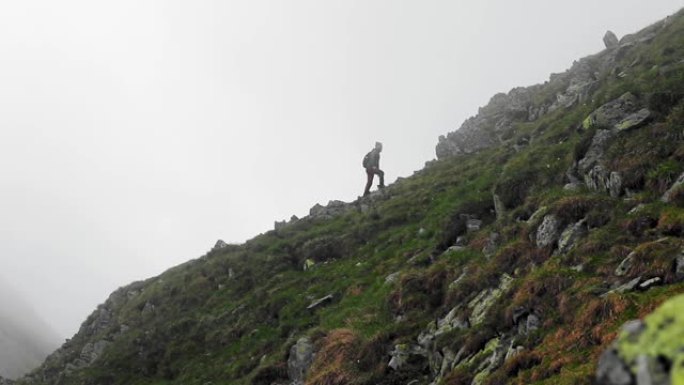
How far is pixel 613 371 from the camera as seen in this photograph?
18.6ft

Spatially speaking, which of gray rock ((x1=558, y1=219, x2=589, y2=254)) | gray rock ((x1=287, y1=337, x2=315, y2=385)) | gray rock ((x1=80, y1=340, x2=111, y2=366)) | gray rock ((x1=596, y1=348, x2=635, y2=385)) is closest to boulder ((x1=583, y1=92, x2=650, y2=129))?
gray rock ((x1=558, y1=219, x2=589, y2=254))

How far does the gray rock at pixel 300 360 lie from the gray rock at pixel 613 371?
21.5m

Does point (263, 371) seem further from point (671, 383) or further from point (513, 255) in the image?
point (671, 383)

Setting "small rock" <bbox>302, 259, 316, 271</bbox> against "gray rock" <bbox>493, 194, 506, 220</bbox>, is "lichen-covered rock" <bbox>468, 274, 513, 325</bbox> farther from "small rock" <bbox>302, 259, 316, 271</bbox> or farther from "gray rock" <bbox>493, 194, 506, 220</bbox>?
"small rock" <bbox>302, 259, 316, 271</bbox>

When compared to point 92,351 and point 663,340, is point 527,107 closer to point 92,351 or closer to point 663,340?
point 92,351

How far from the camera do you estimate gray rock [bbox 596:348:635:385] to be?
5523 millimetres

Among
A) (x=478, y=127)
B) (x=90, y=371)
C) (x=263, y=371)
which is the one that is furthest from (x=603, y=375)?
(x=478, y=127)

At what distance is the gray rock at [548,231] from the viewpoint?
2266 cm

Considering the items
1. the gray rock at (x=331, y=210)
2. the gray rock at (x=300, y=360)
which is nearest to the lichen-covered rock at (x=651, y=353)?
the gray rock at (x=300, y=360)

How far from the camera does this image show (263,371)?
28141mm

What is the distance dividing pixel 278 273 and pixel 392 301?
1797 cm

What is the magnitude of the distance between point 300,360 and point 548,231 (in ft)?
42.7

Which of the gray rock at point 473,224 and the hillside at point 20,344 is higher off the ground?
the hillside at point 20,344

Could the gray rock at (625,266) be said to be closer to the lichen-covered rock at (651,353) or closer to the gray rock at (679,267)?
the gray rock at (679,267)
